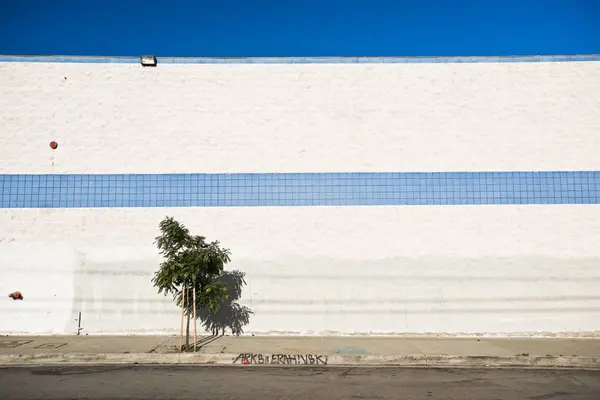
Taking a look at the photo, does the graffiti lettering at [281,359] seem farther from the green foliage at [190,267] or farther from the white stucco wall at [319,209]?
the white stucco wall at [319,209]

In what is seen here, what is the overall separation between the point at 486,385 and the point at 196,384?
17.4 ft

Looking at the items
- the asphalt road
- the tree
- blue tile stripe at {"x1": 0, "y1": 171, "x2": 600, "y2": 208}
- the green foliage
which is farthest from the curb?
blue tile stripe at {"x1": 0, "y1": 171, "x2": 600, "y2": 208}

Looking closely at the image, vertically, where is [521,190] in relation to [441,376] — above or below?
above

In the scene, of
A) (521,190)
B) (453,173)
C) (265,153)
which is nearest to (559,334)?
(521,190)

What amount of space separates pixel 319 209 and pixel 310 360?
4815mm

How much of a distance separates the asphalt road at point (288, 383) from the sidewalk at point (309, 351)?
67 centimetres

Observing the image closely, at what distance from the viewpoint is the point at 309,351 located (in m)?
10.8

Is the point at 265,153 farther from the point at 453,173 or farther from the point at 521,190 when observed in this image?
the point at 521,190

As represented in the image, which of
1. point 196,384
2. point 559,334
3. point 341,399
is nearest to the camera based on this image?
point 341,399

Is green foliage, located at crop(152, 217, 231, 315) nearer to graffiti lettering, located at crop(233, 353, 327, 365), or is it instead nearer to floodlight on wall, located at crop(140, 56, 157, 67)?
graffiti lettering, located at crop(233, 353, 327, 365)

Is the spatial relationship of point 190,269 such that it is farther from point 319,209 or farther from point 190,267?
point 319,209

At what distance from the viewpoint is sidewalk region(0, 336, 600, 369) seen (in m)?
10.1

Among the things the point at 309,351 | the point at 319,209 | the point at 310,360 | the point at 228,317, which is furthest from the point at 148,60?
the point at 310,360

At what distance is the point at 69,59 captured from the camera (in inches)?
546
